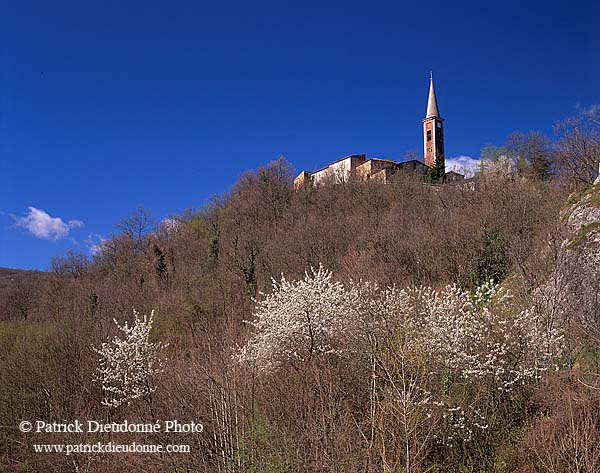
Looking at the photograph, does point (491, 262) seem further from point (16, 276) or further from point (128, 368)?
point (16, 276)

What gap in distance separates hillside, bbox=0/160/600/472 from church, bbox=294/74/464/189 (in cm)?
1985

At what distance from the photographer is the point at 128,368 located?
51.0ft

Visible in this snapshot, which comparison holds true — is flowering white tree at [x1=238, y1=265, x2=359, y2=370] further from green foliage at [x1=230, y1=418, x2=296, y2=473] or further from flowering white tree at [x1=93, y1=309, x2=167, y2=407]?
green foliage at [x1=230, y1=418, x2=296, y2=473]

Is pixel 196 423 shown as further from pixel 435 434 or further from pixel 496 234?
pixel 496 234

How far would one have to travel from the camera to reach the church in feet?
149

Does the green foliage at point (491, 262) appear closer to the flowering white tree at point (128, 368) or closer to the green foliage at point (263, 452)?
the flowering white tree at point (128, 368)

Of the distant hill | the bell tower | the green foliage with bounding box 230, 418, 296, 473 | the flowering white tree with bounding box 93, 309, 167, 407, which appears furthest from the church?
the green foliage with bounding box 230, 418, 296, 473

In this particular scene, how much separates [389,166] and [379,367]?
38.6m

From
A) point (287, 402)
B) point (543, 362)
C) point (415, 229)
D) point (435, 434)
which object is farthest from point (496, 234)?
point (287, 402)

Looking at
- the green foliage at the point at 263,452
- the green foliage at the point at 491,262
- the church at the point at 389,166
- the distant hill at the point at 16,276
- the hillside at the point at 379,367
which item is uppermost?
the church at the point at 389,166

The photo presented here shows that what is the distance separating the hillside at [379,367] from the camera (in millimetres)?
8781

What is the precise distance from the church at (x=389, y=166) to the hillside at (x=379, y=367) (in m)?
19.8

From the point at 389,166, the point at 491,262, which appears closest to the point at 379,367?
the point at 491,262

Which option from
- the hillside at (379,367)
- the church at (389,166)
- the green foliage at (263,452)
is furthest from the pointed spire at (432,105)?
the green foliage at (263,452)
